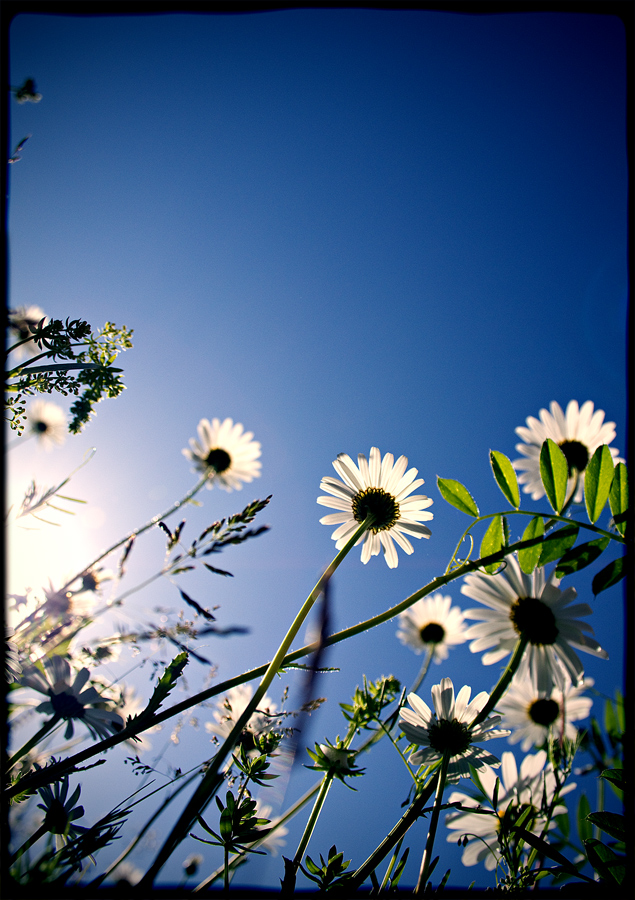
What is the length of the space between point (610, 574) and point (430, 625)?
130 centimetres

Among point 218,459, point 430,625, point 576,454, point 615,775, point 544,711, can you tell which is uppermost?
point 218,459

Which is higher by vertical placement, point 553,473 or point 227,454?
point 227,454

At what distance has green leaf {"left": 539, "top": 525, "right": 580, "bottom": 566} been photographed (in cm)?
70

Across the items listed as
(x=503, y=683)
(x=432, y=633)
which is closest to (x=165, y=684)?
(x=503, y=683)

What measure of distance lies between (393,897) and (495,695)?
304 mm

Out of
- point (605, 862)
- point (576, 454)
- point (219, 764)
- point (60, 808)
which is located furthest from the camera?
point (576, 454)

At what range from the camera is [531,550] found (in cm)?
72

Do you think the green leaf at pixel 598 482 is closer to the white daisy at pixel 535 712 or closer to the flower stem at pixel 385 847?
the flower stem at pixel 385 847

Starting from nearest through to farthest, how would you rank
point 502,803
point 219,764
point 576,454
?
point 219,764 → point 502,803 → point 576,454

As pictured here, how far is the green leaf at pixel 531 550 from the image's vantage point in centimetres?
72

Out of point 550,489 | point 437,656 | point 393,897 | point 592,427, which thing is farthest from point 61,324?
point 437,656

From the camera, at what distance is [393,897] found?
24.6 inches

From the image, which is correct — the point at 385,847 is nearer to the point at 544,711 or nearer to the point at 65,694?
the point at 65,694

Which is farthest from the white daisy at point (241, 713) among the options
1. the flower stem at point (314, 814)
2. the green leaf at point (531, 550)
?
the green leaf at point (531, 550)
